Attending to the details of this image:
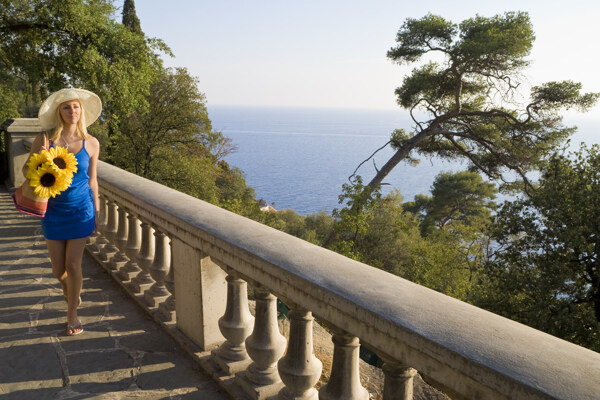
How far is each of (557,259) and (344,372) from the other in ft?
51.6

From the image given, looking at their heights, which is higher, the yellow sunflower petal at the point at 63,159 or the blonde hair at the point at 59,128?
the blonde hair at the point at 59,128

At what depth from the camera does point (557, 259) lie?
608 inches

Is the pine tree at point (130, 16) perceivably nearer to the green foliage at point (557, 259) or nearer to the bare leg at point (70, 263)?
the green foliage at point (557, 259)

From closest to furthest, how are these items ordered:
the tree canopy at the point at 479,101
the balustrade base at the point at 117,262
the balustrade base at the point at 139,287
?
the balustrade base at the point at 139,287
the balustrade base at the point at 117,262
the tree canopy at the point at 479,101

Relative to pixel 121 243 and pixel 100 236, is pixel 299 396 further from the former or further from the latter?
pixel 100 236

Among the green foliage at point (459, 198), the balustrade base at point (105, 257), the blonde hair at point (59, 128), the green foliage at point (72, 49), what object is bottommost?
the green foliage at point (459, 198)

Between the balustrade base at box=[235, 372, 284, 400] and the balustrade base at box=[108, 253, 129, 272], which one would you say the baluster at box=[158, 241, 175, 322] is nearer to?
the balustrade base at box=[235, 372, 284, 400]

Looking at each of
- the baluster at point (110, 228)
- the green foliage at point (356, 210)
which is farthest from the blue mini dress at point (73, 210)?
the green foliage at point (356, 210)

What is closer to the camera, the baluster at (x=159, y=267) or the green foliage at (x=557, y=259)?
the baluster at (x=159, y=267)

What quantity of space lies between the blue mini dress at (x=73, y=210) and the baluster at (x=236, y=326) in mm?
1339

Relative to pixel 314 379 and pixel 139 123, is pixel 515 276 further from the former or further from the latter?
pixel 139 123

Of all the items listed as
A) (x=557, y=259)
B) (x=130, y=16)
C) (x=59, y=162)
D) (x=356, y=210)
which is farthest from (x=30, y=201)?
(x=130, y=16)

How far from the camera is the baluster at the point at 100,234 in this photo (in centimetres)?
532

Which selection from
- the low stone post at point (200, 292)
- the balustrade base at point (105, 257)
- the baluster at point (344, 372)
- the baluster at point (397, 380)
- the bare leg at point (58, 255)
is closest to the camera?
the baluster at point (397, 380)
